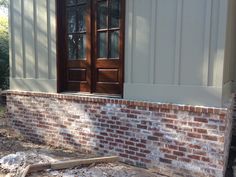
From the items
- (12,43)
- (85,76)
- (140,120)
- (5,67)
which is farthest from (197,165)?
(5,67)

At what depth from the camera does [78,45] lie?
453 cm

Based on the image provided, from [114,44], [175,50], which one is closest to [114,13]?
[114,44]

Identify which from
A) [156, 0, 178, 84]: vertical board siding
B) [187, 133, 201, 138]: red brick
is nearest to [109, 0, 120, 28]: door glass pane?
[156, 0, 178, 84]: vertical board siding

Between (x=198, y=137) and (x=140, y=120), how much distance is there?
85 cm

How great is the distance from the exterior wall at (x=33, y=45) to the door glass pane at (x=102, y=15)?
964 mm

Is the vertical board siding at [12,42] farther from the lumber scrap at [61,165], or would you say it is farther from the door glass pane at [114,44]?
the lumber scrap at [61,165]

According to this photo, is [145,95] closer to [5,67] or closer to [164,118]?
[164,118]

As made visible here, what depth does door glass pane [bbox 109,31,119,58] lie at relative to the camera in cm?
400

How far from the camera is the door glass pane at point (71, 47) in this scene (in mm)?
4594

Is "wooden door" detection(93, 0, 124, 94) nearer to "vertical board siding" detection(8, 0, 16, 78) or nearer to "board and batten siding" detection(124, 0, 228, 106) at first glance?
"board and batten siding" detection(124, 0, 228, 106)

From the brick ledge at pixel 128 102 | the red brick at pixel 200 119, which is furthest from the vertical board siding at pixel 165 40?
the red brick at pixel 200 119

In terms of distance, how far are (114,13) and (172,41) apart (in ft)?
3.83

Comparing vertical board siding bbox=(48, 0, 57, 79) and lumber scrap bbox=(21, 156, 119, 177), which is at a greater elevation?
vertical board siding bbox=(48, 0, 57, 79)

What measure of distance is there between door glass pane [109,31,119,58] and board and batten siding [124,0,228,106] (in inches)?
11.5
